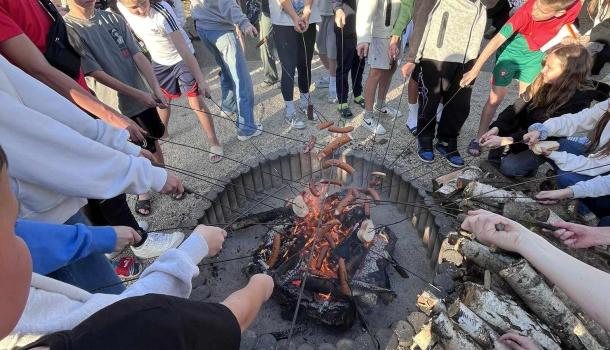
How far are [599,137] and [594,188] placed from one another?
1.97 feet

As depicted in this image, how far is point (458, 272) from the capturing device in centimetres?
262

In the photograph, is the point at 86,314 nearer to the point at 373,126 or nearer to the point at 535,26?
the point at 373,126

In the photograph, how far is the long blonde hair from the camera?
3.24m

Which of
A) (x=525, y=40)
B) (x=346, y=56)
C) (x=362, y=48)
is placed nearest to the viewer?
(x=525, y=40)

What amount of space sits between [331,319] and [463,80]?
9.36 ft

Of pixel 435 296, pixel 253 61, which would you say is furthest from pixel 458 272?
pixel 253 61

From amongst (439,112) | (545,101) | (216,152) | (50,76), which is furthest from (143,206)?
(545,101)

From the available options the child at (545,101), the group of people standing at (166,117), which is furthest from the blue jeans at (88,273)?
the child at (545,101)

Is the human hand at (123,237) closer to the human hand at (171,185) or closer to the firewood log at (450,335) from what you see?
the human hand at (171,185)

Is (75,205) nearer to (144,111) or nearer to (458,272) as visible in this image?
(144,111)

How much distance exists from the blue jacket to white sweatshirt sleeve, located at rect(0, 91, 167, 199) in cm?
17

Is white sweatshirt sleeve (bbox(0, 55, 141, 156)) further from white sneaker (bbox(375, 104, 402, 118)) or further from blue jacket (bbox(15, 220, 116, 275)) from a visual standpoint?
white sneaker (bbox(375, 104, 402, 118))

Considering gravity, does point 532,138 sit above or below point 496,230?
below

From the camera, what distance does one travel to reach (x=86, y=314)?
0.93 meters
